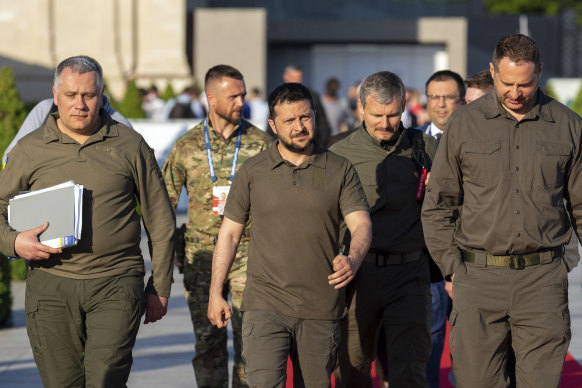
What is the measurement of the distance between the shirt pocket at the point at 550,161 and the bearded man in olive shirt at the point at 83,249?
6.57 ft

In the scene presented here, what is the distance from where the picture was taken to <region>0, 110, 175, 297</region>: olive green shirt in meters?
5.67

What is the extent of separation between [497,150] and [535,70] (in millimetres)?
425

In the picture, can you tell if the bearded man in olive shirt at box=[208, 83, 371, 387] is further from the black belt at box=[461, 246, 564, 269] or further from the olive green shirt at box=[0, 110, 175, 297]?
the black belt at box=[461, 246, 564, 269]

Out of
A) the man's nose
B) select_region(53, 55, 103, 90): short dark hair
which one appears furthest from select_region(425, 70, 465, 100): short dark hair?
the man's nose

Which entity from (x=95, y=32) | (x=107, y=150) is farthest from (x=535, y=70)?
(x=95, y=32)

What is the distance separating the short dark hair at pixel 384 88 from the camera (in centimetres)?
654

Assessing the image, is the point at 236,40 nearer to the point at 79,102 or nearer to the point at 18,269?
the point at 18,269

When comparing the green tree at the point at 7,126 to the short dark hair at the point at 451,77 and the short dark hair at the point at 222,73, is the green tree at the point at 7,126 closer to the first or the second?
the short dark hair at the point at 222,73

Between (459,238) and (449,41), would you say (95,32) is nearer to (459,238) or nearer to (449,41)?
(449,41)

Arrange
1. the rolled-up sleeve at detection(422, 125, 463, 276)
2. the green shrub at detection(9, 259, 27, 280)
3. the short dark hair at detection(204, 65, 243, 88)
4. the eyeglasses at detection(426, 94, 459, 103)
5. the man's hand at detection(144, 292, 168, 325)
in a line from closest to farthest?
the rolled-up sleeve at detection(422, 125, 463, 276) < the man's hand at detection(144, 292, 168, 325) < the short dark hair at detection(204, 65, 243, 88) < the eyeglasses at detection(426, 94, 459, 103) < the green shrub at detection(9, 259, 27, 280)

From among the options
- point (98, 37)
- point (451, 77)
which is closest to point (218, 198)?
point (451, 77)

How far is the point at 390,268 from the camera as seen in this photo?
654 centimetres

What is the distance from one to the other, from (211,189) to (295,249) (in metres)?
1.69

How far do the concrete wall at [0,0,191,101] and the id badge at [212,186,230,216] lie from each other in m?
29.4
